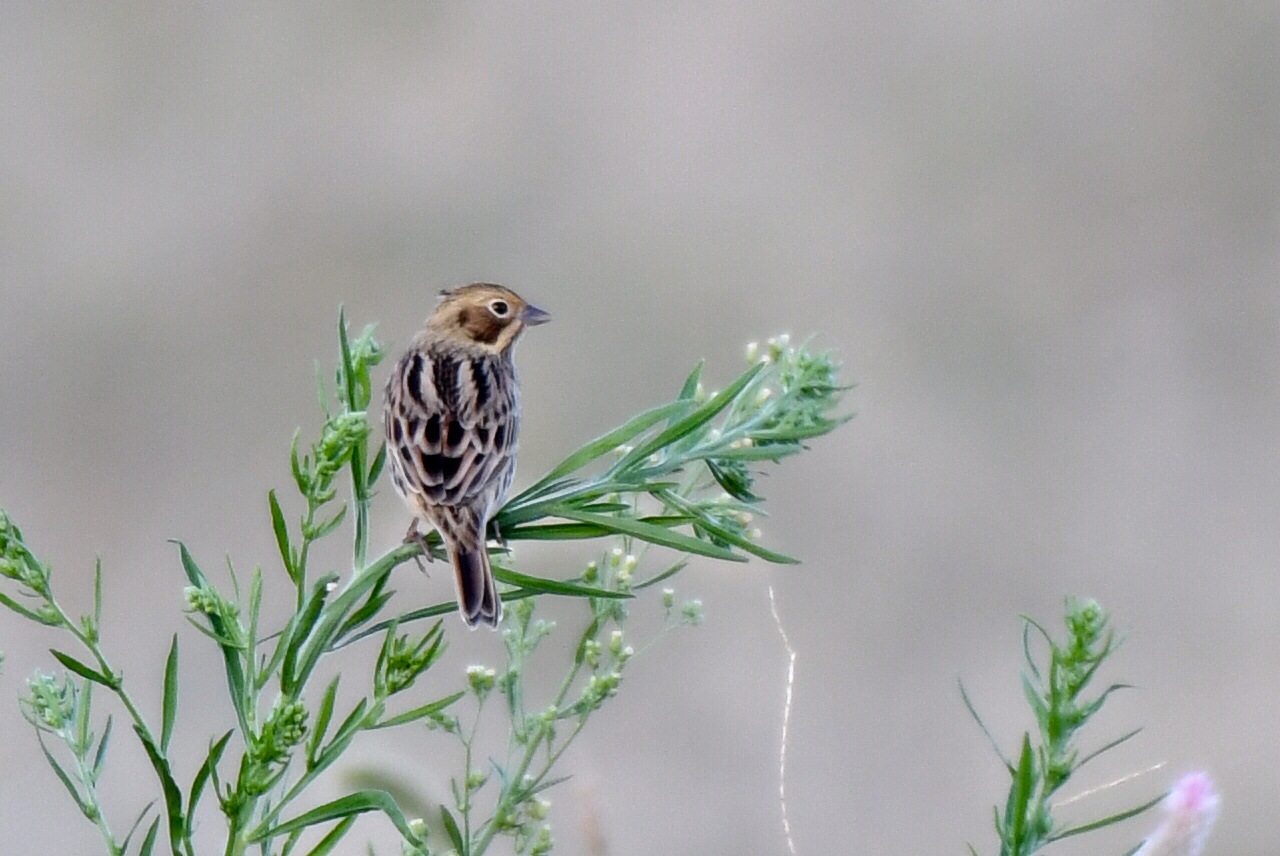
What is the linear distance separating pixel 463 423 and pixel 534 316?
0.49m

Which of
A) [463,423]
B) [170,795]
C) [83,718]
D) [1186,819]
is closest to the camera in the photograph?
[1186,819]

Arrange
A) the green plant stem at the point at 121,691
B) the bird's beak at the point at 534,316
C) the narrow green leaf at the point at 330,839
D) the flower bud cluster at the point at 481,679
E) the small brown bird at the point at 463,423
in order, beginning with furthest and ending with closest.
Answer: the bird's beak at the point at 534,316, the small brown bird at the point at 463,423, the flower bud cluster at the point at 481,679, the narrow green leaf at the point at 330,839, the green plant stem at the point at 121,691

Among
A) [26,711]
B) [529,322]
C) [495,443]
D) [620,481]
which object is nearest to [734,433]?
[620,481]

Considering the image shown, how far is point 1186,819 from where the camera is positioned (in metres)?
0.81

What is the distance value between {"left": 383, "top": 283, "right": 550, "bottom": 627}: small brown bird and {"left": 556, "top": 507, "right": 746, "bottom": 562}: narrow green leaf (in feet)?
0.98

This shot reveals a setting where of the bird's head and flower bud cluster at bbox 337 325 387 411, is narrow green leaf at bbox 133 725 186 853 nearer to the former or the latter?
flower bud cluster at bbox 337 325 387 411

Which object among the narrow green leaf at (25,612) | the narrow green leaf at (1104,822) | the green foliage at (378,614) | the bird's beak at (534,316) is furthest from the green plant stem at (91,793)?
the bird's beak at (534,316)

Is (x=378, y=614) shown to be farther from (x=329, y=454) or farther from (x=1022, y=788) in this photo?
(x=1022, y=788)

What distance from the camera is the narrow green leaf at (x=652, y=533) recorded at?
97cm

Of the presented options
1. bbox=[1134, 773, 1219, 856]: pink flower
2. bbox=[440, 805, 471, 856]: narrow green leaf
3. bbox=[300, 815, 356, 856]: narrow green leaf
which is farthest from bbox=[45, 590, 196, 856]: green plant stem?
bbox=[1134, 773, 1219, 856]: pink flower

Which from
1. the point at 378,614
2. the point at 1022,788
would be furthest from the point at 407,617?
the point at 1022,788

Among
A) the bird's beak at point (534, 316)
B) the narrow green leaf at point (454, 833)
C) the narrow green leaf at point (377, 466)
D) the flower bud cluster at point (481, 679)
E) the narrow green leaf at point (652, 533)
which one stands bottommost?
the narrow green leaf at point (454, 833)

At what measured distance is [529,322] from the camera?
2342mm

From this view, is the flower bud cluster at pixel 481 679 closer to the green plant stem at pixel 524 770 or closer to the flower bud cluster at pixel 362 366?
the green plant stem at pixel 524 770
